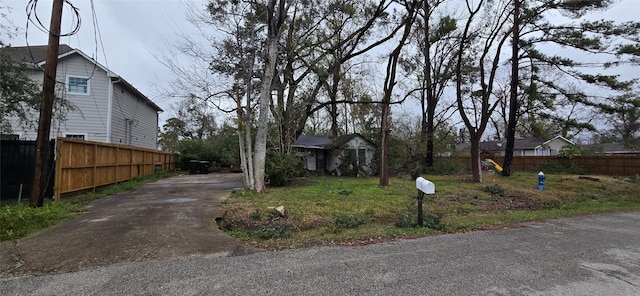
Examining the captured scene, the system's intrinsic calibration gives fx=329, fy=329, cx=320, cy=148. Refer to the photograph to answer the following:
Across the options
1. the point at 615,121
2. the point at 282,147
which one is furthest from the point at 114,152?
the point at 615,121

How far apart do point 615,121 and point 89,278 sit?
44.1m

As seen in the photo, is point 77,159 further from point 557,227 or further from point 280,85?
point 557,227

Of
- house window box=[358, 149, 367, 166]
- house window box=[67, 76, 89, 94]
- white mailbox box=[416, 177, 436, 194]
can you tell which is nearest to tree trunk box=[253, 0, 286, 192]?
white mailbox box=[416, 177, 436, 194]

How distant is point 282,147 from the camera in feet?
45.9

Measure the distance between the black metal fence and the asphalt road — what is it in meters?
6.70

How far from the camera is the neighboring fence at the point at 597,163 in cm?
2108

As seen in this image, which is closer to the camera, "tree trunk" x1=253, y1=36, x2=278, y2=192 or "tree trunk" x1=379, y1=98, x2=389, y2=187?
"tree trunk" x1=253, y1=36, x2=278, y2=192

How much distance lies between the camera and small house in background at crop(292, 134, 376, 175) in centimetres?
2003

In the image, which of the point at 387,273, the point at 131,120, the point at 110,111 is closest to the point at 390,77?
the point at 387,273

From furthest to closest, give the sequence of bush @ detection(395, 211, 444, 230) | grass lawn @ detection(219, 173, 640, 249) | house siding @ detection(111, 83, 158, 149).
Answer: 1. house siding @ detection(111, 83, 158, 149)
2. bush @ detection(395, 211, 444, 230)
3. grass lawn @ detection(219, 173, 640, 249)

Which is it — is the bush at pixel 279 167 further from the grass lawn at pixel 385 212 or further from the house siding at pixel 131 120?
the house siding at pixel 131 120

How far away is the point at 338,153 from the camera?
20.5 m

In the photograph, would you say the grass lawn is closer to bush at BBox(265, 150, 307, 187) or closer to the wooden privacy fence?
bush at BBox(265, 150, 307, 187)

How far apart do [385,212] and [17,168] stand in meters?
9.52
